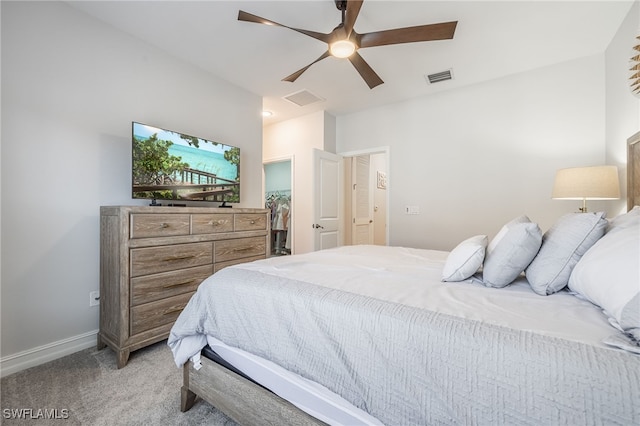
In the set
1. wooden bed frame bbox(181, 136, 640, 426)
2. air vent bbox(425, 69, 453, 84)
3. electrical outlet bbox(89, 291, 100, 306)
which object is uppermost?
air vent bbox(425, 69, 453, 84)

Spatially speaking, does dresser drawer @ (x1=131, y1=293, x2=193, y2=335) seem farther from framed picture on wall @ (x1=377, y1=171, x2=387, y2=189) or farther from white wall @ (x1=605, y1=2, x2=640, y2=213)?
framed picture on wall @ (x1=377, y1=171, x2=387, y2=189)

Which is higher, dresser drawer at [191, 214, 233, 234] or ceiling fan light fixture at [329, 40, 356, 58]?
ceiling fan light fixture at [329, 40, 356, 58]

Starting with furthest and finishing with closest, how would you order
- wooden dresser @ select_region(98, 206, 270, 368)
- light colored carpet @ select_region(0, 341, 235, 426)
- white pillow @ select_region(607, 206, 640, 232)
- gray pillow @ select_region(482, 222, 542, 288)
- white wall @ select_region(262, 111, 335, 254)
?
white wall @ select_region(262, 111, 335, 254), wooden dresser @ select_region(98, 206, 270, 368), light colored carpet @ select_region(0, 341, 235, 426), gray pillow @ select_region(482, 222, 542, 288), white pillow @ select_region(607, 206, 640, 232)

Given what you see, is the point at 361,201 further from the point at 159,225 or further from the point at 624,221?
the point at 624,221

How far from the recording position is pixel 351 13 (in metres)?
1.67

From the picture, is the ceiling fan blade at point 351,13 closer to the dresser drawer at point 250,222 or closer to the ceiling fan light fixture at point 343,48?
the ceiling fan light fixture at point 343,48

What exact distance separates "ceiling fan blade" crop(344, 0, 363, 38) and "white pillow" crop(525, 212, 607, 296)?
158 centimetres

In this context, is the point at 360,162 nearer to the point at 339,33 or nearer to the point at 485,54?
the point at 485,54

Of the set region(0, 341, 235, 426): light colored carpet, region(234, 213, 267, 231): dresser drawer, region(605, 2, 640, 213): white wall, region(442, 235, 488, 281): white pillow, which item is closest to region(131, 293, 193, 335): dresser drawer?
region(0, 341, 235, 426): light colored carpet

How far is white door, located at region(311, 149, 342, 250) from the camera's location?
12.6 feet

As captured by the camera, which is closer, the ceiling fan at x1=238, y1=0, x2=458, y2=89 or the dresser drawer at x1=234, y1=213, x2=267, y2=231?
the ceiling fan at x1=238, y1=0, x2=458, y2=89

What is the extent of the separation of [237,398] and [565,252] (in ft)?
4.85

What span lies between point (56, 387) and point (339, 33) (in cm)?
288

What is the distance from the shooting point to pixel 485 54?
102 inches
